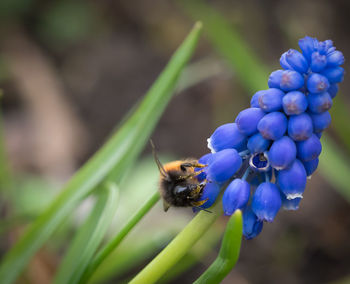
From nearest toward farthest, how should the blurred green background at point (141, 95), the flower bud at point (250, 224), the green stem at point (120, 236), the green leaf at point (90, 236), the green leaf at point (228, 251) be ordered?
the green leaf at point (228, 251) < the flower bud at point (250, 224) < the green stem at point (120, 236) < the green leaf at point (90, 236) < the blurred green background at point (141, 95)

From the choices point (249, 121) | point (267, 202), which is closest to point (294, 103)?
point (249, 121)

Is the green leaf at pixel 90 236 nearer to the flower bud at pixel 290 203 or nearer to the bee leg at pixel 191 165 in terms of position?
the bee leg at pixel 191 165

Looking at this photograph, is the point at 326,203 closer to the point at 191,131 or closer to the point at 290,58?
the point at 191,131

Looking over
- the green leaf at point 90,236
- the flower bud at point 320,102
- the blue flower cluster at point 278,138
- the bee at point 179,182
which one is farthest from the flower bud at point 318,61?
the green leaf at point 90,236

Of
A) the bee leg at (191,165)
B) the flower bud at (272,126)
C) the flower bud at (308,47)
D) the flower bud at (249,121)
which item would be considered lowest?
the bee leg at (191,165)

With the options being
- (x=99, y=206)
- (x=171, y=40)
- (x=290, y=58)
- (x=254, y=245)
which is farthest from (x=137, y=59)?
(x=290, y=58)

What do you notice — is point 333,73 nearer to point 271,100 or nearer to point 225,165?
point 271,100
